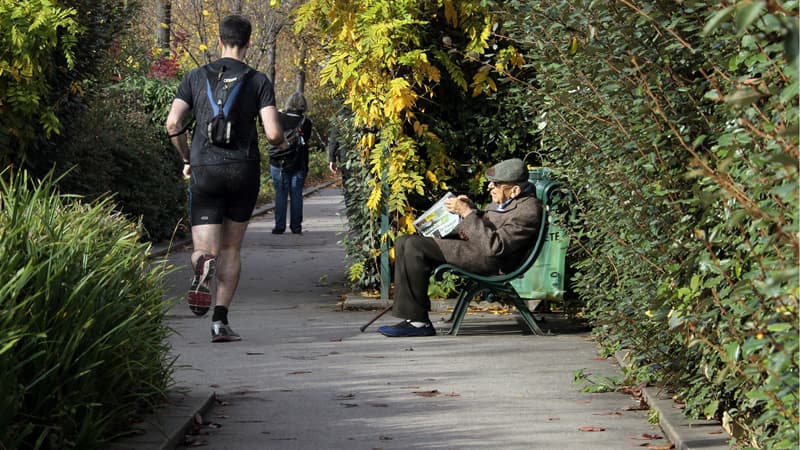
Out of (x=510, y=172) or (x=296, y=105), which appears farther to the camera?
(x=296, y=105)

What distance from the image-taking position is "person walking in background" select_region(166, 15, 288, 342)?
9.25m

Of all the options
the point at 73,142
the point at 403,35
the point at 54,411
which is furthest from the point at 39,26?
the point at 54,411

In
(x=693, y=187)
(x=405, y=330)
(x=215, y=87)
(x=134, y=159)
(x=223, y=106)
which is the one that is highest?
(x=215, y=87)

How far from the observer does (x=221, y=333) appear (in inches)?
374

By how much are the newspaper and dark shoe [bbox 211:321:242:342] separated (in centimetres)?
183

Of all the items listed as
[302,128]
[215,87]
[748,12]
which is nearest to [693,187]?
[748,12]

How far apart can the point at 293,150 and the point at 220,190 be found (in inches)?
381

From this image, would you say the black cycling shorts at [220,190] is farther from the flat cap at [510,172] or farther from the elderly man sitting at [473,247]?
the flat cap at [510,172]

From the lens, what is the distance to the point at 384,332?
9.86 meters

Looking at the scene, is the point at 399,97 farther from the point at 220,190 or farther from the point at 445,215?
the point at 220,190

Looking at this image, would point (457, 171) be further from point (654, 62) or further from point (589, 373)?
point (654, 62)

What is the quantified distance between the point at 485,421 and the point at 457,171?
552 centimetres

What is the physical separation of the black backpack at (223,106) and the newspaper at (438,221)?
1.89 metres

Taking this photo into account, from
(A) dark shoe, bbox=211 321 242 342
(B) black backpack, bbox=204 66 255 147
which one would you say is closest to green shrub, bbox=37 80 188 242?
(B) black backpack, bbox=204 66 255 147
